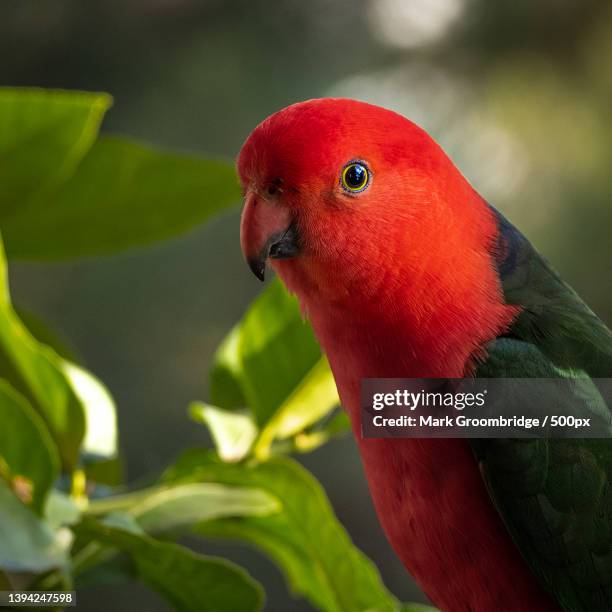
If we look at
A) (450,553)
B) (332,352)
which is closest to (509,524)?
(450,553)

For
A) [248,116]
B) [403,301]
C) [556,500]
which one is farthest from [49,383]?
[248,116]

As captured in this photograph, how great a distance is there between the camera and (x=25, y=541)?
22.9 inches

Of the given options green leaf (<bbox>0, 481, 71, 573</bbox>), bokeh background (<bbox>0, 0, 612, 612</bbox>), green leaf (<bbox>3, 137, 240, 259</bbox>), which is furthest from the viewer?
bokeh background (<bbox>0, 0, 612, 612</bbox>)

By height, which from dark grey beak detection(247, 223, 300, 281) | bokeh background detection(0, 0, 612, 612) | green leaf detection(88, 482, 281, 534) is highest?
bokeh background detection(0, 0, 612, 612)

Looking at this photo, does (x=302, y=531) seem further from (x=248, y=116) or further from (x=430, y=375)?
(x=248, y=116)

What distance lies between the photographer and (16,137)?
71 cm

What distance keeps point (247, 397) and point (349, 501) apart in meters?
1.15

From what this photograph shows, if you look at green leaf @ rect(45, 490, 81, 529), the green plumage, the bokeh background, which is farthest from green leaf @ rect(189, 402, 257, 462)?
the bokeh background

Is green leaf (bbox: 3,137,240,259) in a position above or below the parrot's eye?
above

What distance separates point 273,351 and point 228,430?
0.25ft

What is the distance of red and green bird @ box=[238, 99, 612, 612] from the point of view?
58 cm

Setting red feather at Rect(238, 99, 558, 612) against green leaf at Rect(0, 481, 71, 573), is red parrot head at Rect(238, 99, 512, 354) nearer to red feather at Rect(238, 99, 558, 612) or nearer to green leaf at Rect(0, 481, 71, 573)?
red feather at Rect(238, 99, 558, 612)

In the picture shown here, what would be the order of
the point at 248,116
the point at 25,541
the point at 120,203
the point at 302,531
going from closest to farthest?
1. the point at 25,541
2. the point at 302,531
3. the point at 120,203
4. the point at 248,116

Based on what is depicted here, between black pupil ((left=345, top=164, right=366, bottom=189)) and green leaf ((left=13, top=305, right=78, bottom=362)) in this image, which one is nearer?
black pupil ((left=345, top=164, right=366, bottom=189))
